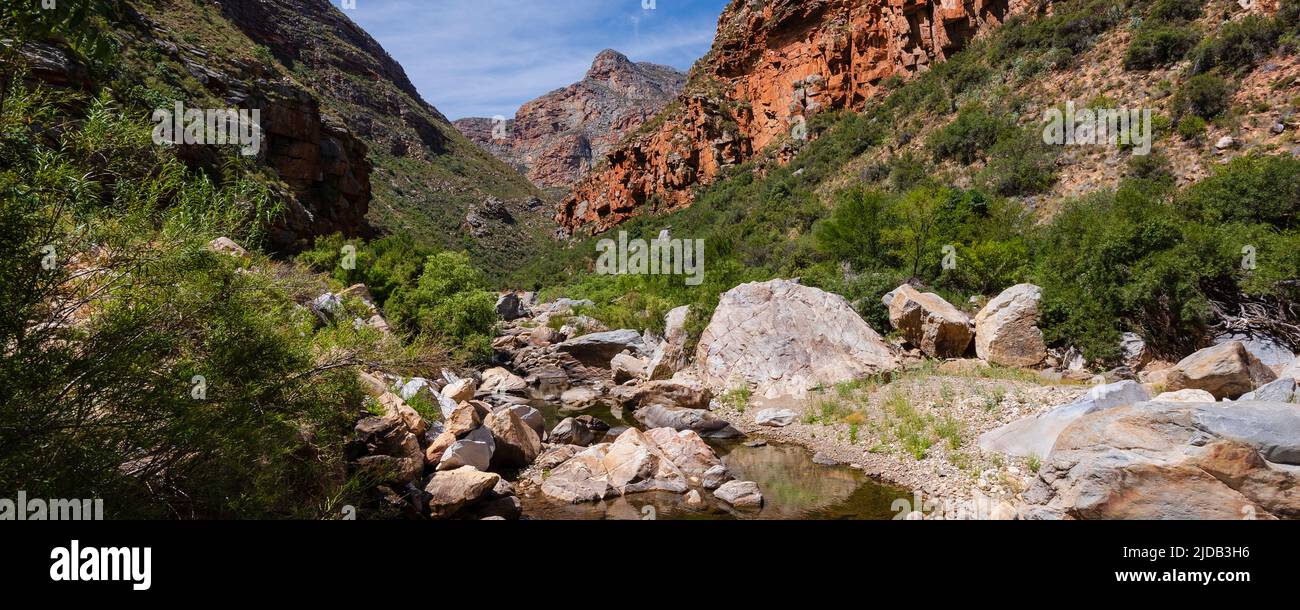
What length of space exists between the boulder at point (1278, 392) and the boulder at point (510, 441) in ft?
40.5

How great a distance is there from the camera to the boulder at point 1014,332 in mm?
14895

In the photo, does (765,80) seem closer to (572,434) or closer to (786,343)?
(786,343)

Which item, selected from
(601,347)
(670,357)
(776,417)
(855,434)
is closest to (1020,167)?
(670,357)

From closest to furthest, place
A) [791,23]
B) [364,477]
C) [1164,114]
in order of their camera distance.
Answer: [364,477] → [1164,114] → [791,23]

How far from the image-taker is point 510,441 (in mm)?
11641

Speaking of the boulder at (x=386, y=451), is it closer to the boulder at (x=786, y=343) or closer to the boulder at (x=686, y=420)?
the boulder at (x=686, y=420)

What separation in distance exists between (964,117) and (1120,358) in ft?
84.7

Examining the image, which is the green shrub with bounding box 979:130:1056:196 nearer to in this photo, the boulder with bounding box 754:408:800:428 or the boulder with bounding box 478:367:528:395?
the boulder with bounding box 754:408:800:428

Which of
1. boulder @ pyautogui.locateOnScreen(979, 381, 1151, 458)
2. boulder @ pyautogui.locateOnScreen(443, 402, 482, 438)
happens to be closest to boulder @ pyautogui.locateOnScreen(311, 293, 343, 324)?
boulder @ pyautogui.locateOnScreen(443, 402, 482, 438)

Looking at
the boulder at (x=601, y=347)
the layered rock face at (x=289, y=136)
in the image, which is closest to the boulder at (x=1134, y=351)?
the boulder at (x=601, y=347)
